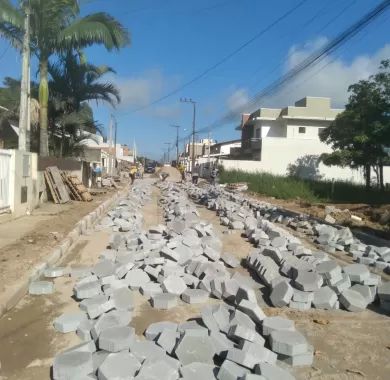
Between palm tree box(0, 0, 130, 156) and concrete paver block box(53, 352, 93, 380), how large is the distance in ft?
44.3

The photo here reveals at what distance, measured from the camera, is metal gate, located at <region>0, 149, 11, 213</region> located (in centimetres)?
1141

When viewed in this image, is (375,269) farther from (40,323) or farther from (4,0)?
(4,0)

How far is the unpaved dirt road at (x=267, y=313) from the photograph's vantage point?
13.2 ft

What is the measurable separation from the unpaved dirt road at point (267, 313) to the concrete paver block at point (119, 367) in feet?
1.79

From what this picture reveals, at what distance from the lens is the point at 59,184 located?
17.0m

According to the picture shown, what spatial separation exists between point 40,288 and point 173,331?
255cm

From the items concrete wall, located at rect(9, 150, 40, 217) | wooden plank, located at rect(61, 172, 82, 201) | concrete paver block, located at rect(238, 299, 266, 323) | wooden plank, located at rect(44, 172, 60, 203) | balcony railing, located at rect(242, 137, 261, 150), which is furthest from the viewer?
balcony railing, located at rect(242, 137, 261, 150)

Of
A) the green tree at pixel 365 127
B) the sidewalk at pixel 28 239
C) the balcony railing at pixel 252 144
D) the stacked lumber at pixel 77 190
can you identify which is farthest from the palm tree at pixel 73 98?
the balcony railing at pixel 252 144

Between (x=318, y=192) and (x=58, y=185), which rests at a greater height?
(x=58, y=185)

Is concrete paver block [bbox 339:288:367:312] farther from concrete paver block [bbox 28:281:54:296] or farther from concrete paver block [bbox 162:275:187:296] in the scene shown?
concrete paver block [bbox 28:281:54:296]

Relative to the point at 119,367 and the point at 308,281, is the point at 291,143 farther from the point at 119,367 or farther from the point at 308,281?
the point at 119,367

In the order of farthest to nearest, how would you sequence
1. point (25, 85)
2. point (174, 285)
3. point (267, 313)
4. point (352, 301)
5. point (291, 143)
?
point (291, 143) < point (25, 85) < point (174, 285) < point (352, 301) < point (267, 313)

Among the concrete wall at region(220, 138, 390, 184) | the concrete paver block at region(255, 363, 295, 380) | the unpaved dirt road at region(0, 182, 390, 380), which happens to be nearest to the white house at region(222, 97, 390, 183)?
the concrete wall at region(220, 138, 390, 184)

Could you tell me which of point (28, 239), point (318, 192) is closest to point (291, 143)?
point (318, 192)
